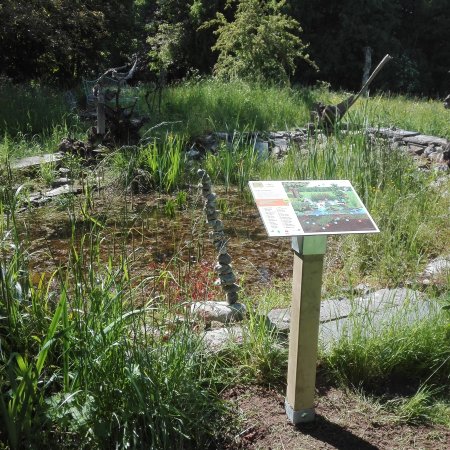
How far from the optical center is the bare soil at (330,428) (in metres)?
2.29

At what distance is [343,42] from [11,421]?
2079 centimetres

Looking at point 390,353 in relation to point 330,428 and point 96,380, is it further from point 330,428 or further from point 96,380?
point 96,380

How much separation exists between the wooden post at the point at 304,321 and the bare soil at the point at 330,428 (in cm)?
9

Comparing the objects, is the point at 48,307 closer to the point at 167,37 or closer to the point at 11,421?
the point at 11,421

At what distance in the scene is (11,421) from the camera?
190cm

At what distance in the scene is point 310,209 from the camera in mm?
2285

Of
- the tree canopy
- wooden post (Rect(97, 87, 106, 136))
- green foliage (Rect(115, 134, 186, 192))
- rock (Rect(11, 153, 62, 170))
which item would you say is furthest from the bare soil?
the tree canopy

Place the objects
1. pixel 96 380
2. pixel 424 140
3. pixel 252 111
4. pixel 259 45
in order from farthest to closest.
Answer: pixel 259 45
pixel 252 111
pixel 424 140
pixel 96 380

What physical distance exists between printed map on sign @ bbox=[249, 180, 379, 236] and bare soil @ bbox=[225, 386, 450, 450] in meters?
0.79

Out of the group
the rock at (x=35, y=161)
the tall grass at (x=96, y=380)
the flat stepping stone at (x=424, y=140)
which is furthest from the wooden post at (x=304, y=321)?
the flat stepping stone at (x=424, y=140)

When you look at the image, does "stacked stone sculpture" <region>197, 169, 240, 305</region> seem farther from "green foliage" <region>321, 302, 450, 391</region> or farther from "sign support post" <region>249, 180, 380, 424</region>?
"sign support post" <region>249, 180, 380, 424</region>

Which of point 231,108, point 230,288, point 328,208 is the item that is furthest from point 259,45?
point 328,208

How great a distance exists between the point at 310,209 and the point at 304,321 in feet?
1.39

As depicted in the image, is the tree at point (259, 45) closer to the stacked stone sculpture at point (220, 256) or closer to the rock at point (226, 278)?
the stacked stone sculpture at point (220, 256)
